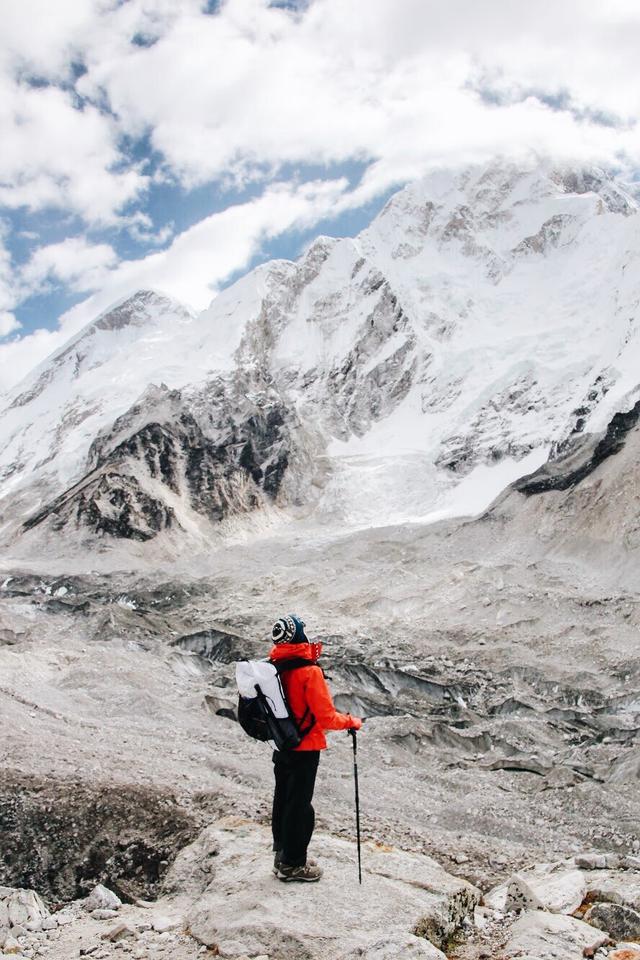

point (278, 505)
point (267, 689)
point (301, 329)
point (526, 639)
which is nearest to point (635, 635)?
point (526, 639)

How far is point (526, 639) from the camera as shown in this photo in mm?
29875

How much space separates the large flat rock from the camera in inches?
211

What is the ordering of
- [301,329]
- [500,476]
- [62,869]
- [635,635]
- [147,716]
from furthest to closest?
[301,329], [500,476], [635,635], [147,716], [62,869]

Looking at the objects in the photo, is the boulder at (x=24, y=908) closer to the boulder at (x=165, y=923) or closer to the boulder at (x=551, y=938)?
the boulder at (x=165, y=923)

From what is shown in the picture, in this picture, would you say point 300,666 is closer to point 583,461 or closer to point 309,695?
point 309,695

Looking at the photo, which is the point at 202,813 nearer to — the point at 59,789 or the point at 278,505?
the point at 59,789

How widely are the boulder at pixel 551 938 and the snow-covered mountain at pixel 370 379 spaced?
181ft

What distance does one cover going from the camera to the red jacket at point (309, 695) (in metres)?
6.42

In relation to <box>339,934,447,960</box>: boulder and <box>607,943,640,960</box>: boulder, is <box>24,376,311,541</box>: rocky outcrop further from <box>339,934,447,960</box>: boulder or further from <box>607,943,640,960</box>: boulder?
<box>607,943,640,960</box>: boulder

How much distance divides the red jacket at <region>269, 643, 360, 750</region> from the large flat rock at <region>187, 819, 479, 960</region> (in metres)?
1.13

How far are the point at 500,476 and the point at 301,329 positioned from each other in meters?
54.1

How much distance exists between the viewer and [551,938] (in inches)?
221

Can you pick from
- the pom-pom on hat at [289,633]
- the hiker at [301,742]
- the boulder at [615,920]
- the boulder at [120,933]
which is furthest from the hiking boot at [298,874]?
the boulder at [615,920]

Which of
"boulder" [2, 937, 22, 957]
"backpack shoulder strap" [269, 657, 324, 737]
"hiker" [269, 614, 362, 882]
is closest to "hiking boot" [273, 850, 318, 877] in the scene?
"hiker" [269, 614, 362, 882]
